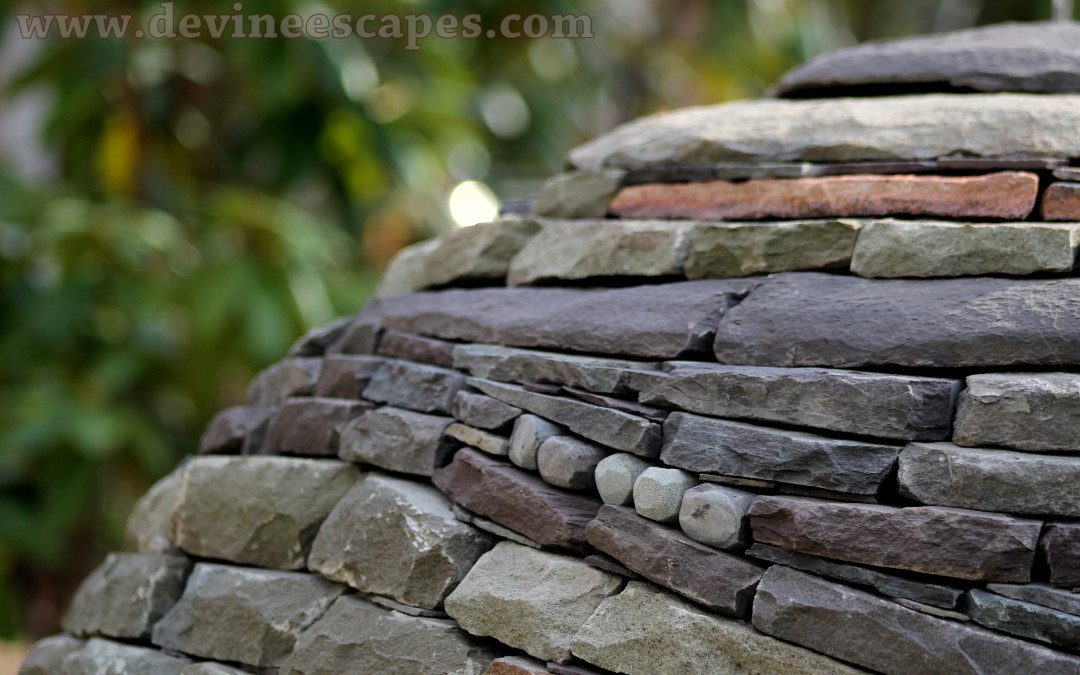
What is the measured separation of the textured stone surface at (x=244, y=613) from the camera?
2.04 m

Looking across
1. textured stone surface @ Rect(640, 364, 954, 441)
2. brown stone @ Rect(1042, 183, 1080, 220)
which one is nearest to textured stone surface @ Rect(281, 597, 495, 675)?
textured stone surface @ Rect(640, 364, 954, 441)

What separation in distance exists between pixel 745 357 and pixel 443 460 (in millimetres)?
624

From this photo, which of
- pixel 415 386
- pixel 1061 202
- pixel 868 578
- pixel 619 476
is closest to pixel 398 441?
pixel 415 386

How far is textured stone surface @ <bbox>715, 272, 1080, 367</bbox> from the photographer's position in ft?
5.08

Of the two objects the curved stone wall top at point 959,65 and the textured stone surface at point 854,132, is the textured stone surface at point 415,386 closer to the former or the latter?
the textured stone surface at point 854,132

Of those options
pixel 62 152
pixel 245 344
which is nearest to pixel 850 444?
pixel 245 344

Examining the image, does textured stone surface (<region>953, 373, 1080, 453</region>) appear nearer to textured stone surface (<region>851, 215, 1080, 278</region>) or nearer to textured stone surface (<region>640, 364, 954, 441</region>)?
textured stone surface (<region>640, 364, 954, 441</region>)

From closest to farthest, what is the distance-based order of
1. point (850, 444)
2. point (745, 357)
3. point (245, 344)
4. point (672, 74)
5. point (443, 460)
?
point (850, 444) < point (745, 357) < point (443, 460) < point (245, 344) < point (672, 74)

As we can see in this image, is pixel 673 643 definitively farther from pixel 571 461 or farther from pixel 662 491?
pixel 571 461

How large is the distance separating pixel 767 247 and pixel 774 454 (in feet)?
1.54

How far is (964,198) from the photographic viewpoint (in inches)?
70.4

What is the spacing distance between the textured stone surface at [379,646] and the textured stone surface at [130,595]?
0.44 m

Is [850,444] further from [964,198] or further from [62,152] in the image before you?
[62,152]

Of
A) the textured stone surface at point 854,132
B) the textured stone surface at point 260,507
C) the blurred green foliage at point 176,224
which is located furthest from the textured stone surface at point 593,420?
the blurred green foliage at point 176,224
